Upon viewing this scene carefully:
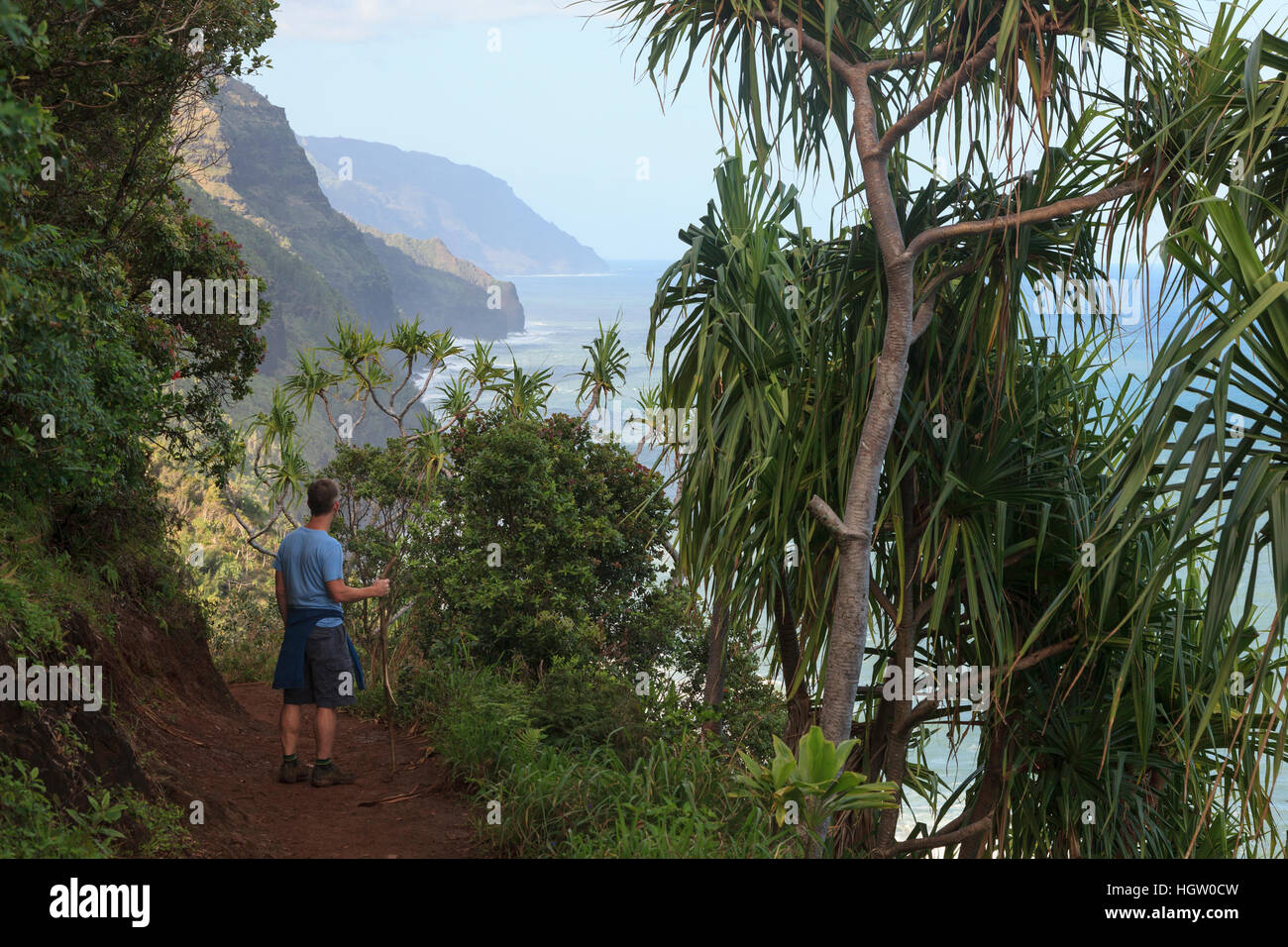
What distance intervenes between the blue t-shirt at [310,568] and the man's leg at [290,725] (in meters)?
0.41

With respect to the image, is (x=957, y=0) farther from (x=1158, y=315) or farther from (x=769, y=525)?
(x=769, y=525)

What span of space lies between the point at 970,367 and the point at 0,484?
150 inches

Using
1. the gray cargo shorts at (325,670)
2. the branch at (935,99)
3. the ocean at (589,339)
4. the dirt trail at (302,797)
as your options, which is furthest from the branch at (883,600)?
the gray cargo shorts at (325,670)

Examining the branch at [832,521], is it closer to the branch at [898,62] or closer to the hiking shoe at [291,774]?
the branch at [898,62]

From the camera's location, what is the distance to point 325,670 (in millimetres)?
4180

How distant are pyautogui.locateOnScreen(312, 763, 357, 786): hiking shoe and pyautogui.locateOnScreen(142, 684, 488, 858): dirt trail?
0.03m

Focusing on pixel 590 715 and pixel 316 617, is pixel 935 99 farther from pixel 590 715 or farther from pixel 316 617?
pixel 316 617

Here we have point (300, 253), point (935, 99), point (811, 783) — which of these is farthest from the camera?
point (300, 253)

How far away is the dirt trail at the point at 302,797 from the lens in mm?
3586

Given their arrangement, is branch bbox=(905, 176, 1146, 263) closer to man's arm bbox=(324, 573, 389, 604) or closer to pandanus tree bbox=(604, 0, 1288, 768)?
pandanus tree bbox=(604, 0, 1288, 768)

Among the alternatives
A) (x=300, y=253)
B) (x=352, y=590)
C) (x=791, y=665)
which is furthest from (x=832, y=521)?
(x=300, y=253)

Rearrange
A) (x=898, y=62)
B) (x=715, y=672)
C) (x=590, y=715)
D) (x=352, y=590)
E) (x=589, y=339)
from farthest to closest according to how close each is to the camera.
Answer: (x=589, y=339) → (x=715, y=672) → (x=590, y=715) → (x=352, y=590) → (x=898, y=62)

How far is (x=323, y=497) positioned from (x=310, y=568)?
300 millimetres
